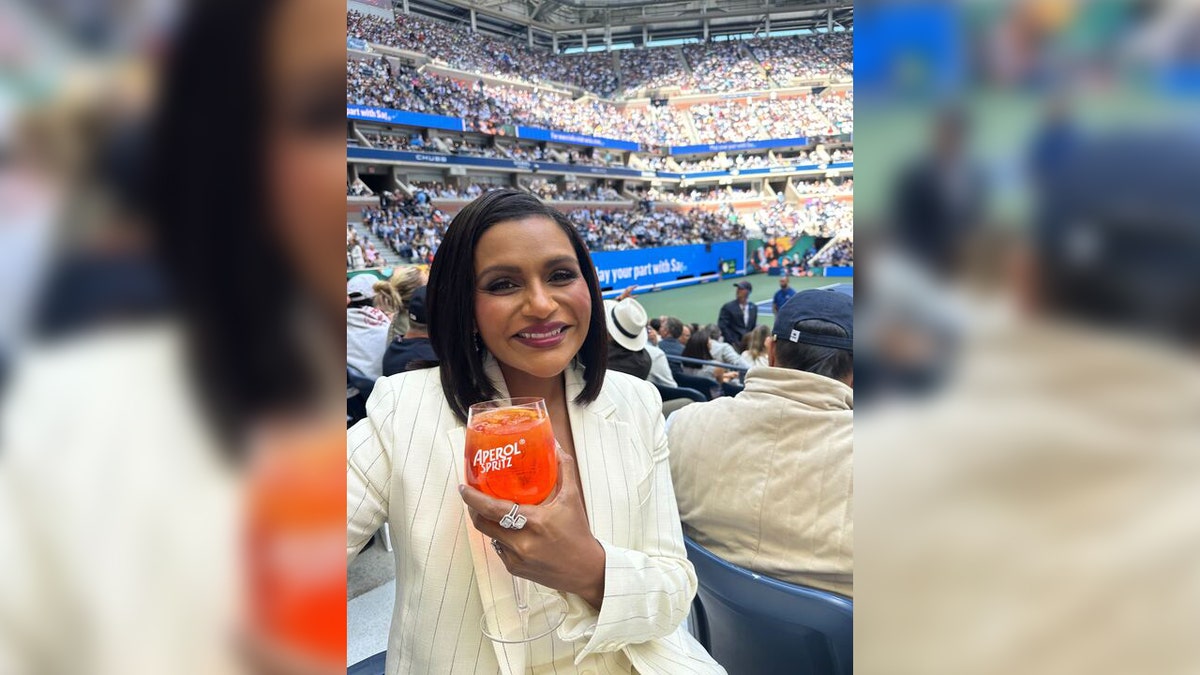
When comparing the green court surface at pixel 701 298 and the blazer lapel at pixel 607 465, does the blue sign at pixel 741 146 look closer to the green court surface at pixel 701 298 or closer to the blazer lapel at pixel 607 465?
the green court surface at pixel 701 298

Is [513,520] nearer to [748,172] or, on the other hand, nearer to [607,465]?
[607,465]

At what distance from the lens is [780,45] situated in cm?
3509

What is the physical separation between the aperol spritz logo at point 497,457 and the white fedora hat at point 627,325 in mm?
2098

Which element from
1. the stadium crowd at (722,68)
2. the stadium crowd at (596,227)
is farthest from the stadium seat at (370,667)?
the stadium crowd at (722,68)

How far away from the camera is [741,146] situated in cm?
3195

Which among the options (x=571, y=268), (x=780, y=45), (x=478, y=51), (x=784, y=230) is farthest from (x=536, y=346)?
(x=780, y=45)

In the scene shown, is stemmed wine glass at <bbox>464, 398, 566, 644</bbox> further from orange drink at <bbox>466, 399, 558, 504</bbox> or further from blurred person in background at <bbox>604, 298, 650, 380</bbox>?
blurred person in background at <bbox>604, 298, 650, 380</bbox>

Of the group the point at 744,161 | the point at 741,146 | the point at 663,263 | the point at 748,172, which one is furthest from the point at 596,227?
the point at 741,146

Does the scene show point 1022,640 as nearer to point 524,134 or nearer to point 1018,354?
point 1018,354

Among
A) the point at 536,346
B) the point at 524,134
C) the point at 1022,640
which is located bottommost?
the point at 1022,640

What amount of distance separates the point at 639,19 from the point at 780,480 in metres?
38.3

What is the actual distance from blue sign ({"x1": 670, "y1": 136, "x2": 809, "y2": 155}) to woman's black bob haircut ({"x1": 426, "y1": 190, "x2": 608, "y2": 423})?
105ft

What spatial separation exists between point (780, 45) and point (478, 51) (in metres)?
15.7

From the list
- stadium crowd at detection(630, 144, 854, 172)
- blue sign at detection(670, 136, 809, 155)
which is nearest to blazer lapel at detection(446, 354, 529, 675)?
stadium crowd at detection(630, 144, 854, 172)
